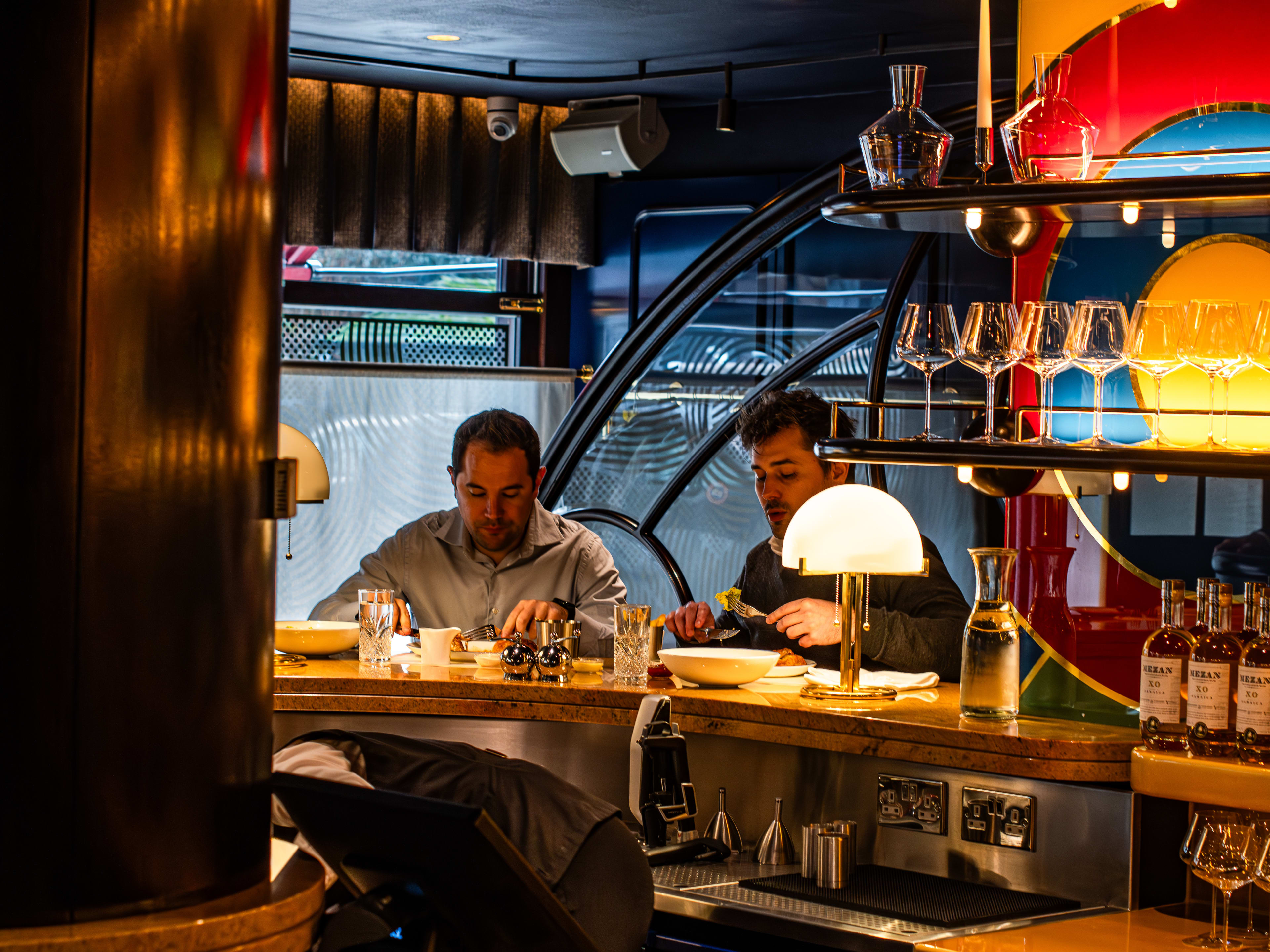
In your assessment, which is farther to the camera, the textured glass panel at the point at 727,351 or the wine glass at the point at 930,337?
the textured glass panel at the point at 727,351

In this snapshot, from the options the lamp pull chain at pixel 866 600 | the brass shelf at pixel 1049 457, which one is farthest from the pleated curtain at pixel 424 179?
the brass shelf at pixel 1049 457

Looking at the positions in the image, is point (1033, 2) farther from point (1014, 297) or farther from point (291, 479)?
point (291, 479)

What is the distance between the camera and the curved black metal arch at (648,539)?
229 inches

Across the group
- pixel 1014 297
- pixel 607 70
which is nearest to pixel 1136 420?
pixel 1014 297

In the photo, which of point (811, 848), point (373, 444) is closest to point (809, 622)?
point (811, 848)

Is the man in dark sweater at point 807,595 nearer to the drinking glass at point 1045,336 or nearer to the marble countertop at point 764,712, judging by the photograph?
the marble countertop at point 764,712

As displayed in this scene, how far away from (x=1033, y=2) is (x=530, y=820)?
192 cm

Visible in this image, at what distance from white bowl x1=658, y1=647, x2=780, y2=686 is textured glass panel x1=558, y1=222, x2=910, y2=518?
2664mm

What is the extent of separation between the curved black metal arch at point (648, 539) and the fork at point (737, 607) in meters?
2.18

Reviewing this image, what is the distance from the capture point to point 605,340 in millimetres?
6285

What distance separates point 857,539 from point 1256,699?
31.3 inches

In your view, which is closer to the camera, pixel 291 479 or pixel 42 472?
pixel 42 472

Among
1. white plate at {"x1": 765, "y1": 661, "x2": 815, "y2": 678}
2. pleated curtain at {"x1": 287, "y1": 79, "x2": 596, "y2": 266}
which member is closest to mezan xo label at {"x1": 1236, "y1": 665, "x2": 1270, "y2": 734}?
white plate at {"x1": 765, "y1": 661, "x2": 815, "y2": 678}

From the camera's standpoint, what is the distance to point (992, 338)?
2.56 meters
